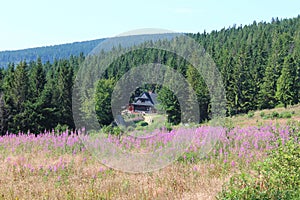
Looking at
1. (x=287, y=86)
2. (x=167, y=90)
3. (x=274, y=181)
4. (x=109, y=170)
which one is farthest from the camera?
(x=287, y=86)

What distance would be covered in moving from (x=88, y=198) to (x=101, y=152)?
7.86ft

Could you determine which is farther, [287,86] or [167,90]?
[287,86]

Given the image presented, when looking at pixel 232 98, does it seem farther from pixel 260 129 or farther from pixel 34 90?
pixel 260 129

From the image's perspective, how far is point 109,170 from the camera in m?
6.13

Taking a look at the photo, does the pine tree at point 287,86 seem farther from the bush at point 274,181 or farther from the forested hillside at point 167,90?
the bush at point 274,181

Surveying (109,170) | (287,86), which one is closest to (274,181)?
(109,170)

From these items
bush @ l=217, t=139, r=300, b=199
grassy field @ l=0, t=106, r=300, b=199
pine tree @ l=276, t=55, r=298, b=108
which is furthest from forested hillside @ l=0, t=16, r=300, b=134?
bush @ l=217, t=139, r=300, b=199

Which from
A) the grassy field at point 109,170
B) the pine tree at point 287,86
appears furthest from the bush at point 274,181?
the pine tree at point 287,86

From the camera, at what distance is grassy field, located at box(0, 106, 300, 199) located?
484 cm

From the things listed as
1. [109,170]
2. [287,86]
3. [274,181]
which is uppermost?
[274,181]

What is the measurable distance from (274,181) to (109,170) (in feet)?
9.49

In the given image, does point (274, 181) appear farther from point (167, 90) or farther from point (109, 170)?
point (167, 90)

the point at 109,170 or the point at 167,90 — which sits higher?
the point at 109,170

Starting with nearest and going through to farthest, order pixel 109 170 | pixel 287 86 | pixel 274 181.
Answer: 1. pixel 274 181
2. pixel 109 170
3. pixel 287 86
